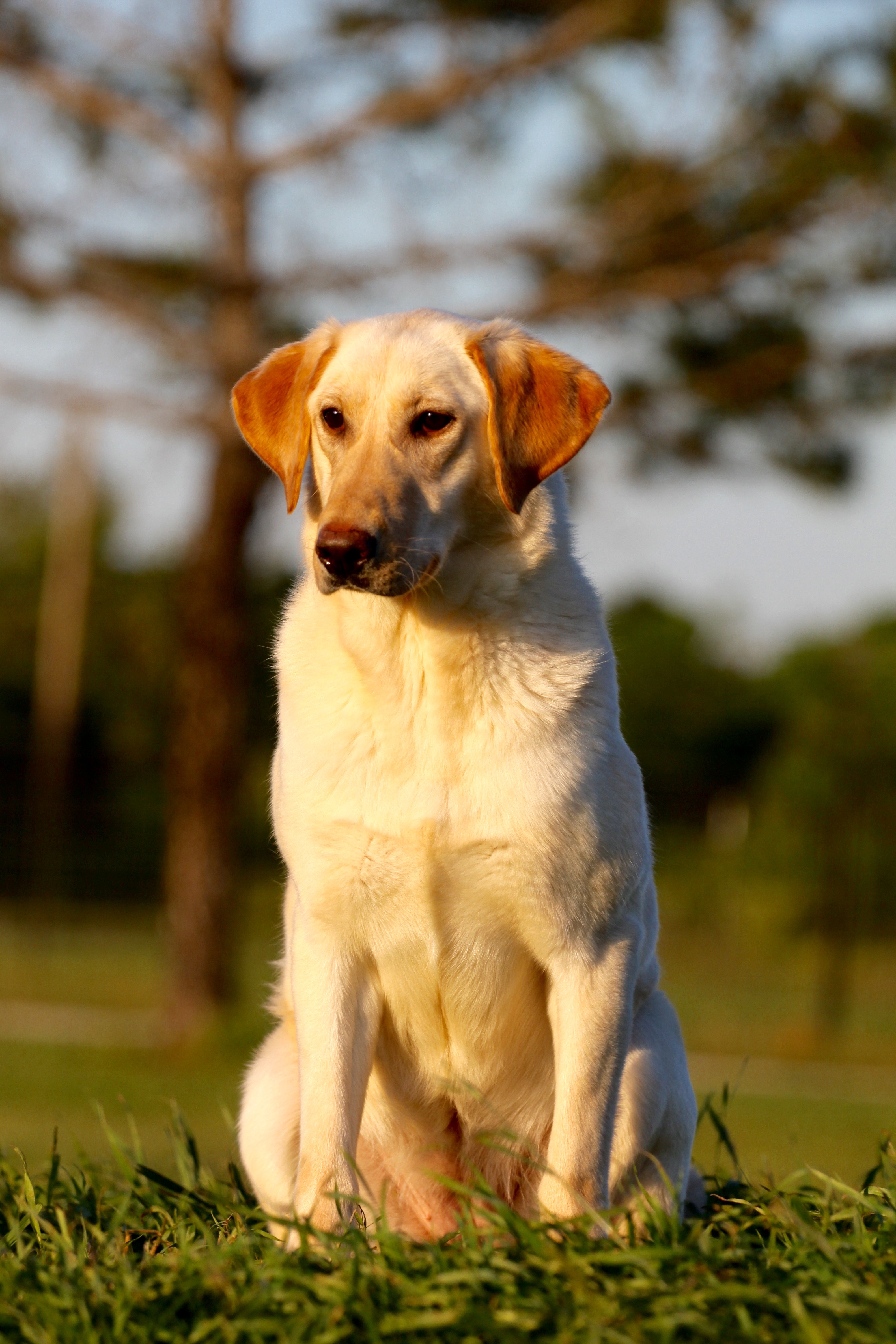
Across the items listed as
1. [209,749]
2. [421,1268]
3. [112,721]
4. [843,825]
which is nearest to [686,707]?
[112,721]

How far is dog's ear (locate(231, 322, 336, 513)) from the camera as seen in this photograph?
11.5ft

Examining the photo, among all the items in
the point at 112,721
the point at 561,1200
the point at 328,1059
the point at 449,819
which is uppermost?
the point at 449,819

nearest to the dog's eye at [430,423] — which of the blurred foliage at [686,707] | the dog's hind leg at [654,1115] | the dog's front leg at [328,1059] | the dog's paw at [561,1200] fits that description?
the dog's front leg at [328,1059]

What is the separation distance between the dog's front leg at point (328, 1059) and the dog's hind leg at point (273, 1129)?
211 mm

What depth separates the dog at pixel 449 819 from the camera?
10.3ft

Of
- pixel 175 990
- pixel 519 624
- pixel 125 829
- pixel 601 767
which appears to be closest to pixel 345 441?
pixel 519 624

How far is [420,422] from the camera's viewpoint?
3445mm

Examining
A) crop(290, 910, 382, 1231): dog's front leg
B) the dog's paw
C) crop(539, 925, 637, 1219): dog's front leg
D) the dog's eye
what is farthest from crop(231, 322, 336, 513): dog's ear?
the dog's paw

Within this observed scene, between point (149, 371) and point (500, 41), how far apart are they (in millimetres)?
4138

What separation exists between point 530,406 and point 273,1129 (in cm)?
172

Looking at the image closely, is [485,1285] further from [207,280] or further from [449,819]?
[207,280]

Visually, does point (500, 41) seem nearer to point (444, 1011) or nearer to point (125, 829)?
point (444, 1011)

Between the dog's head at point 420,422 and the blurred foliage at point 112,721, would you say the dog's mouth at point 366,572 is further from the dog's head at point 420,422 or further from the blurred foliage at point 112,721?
the blurred foliage at point 112,721

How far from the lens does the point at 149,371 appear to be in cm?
1348
